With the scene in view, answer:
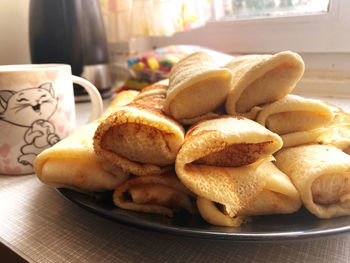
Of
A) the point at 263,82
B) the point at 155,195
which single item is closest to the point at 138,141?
the point at 155,195

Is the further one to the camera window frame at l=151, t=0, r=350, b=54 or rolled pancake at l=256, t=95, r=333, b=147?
window frame at l=151, t=0, r=350, b=54

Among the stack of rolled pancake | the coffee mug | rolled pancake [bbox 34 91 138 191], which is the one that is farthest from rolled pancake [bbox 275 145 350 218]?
the coffee mug

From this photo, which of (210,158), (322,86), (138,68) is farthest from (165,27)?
(210,158)

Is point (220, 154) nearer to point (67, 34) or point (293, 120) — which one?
point (293, 120)

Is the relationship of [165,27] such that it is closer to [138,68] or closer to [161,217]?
[138,68]

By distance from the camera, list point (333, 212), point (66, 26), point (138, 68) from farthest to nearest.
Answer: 1. point (138, 68)
2. point (66, 26)
3. point (333, 212)

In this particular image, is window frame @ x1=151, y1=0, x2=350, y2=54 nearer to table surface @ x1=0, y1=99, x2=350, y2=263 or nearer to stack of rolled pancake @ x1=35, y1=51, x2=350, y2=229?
stack of rolled pancake @ x1=35, y1=51, x2=350, y2=229

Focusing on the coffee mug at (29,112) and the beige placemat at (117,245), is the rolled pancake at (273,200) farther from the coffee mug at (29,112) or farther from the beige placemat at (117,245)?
the coffee mug at (29,112)
